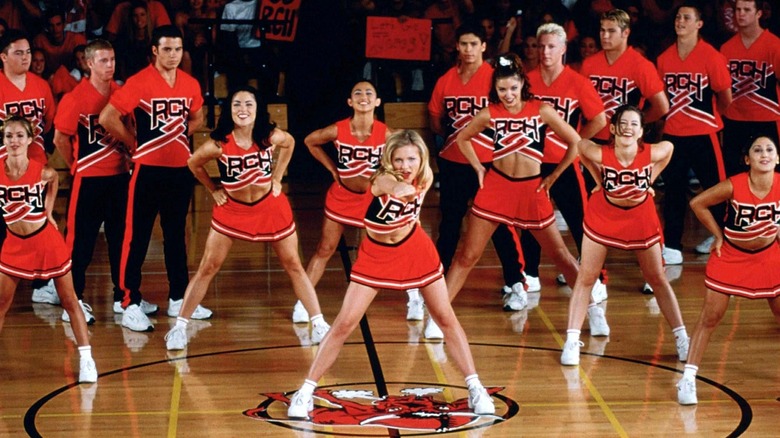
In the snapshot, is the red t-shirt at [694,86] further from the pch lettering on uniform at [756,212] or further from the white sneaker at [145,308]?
the white sneaker at [145,308]

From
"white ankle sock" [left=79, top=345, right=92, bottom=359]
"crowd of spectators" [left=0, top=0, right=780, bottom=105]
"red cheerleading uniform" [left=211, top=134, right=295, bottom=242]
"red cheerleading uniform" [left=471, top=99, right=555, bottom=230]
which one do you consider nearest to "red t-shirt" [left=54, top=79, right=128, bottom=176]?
"red cheerleading uniform" [left=211, top=134, right=295, bottom=242]

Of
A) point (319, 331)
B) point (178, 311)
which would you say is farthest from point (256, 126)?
point (178, 311)

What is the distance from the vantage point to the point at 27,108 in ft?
27.6

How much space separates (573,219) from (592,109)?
736 millimetres

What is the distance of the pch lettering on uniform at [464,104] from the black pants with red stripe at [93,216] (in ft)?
6.72

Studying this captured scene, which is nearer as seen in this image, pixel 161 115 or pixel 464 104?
pixel 161 115

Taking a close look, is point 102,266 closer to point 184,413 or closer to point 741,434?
point 184,413

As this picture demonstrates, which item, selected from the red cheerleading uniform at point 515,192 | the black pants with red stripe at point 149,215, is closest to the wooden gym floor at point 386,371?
the black pants with red stripe at point 149,215

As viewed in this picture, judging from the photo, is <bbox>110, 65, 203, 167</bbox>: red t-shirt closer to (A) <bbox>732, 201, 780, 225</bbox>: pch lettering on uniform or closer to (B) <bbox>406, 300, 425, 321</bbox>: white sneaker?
(B) <bbox>406, 300, 425, 321</bbox>: white sneaker

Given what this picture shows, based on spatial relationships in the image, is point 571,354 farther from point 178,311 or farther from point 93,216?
point 93,216

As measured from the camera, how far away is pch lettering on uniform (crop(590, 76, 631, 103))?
8.60m

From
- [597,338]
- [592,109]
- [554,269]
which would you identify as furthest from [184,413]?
[554,269]

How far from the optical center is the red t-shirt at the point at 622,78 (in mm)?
8555

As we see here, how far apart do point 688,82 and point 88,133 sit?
396cm
